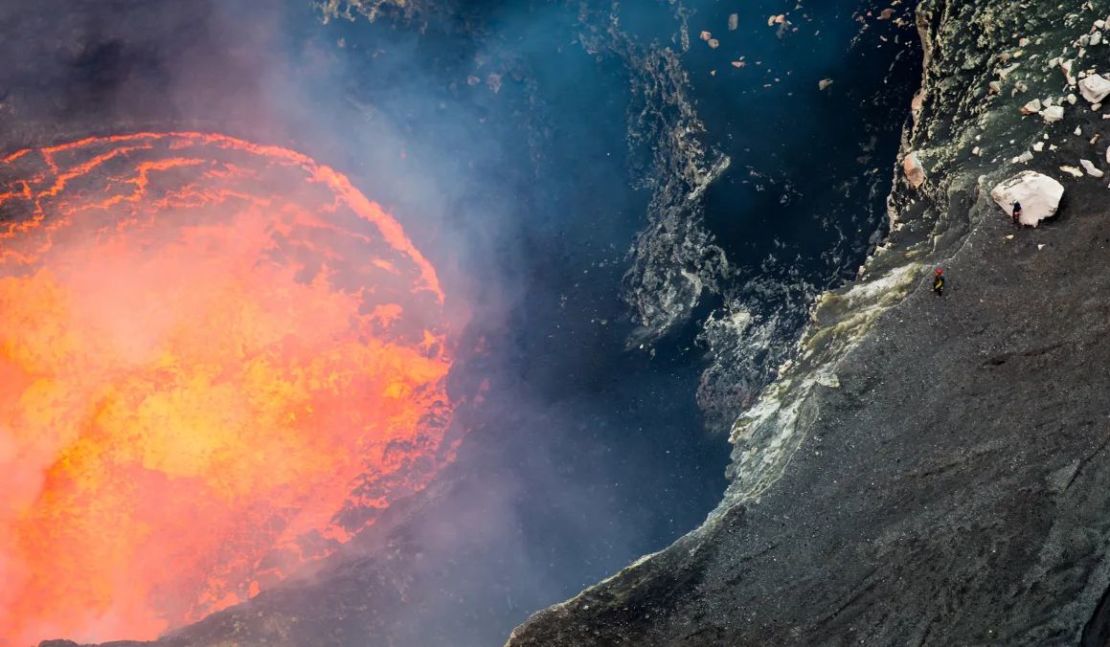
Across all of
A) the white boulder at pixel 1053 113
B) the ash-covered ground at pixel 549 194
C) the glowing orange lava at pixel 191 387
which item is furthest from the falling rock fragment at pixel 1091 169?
the glowing orange lava at pixel 191 387

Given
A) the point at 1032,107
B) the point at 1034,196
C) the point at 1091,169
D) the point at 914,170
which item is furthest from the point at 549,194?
the point at 1091,169

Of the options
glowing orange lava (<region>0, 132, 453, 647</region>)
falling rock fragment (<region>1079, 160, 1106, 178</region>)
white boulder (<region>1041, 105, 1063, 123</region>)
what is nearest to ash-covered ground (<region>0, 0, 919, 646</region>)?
glowing orange lava (<region>0, 132, 453, 647</region>)

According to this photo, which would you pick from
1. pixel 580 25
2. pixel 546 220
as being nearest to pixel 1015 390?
pixel 546 220

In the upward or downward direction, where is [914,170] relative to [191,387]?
downward

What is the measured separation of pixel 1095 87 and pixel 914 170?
2077mm

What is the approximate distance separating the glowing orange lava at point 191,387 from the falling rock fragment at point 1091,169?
923cm

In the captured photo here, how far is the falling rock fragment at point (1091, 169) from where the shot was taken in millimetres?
8883

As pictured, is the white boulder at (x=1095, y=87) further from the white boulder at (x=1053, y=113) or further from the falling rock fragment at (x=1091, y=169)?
the falling rock fragment at (x=1091, y=169)

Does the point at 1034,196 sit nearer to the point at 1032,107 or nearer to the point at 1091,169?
the point at 1091,169

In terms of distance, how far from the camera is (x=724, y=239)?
12.3 metres

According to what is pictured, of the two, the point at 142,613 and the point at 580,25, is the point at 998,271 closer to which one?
the point at 580,25

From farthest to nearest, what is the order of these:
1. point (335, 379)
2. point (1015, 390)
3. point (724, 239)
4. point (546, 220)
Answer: point (335, 379), point (546, 220), point (724, 239), point (1015, 390)

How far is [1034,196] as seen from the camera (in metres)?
8.79

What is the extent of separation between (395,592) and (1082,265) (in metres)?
10.3
